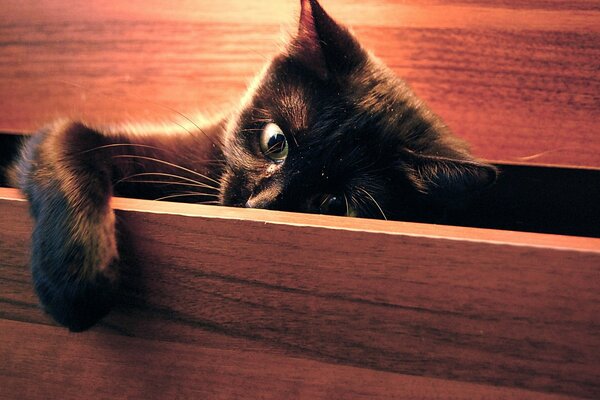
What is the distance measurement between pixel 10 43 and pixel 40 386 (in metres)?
0.85

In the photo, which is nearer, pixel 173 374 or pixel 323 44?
pixel 173 374

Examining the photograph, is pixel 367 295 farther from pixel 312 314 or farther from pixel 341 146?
pixel 341 146

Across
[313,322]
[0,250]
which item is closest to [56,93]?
[0,250]

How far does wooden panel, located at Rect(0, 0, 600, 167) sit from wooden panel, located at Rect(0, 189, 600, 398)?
20.2 inches

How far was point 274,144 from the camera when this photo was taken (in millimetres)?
766

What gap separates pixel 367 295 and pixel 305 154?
297 millimetres

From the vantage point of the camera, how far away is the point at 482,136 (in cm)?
95

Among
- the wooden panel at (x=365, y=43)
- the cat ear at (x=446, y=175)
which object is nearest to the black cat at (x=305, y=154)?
the cat ear at (x=446, y=175)

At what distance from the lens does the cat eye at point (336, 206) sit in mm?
725

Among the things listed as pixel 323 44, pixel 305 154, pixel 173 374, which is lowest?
pixel 173 374

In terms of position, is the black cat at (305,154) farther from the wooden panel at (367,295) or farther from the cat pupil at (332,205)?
the wooden panel at (367,295)

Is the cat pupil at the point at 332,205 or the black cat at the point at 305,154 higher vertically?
the black cat at the point at 305,154

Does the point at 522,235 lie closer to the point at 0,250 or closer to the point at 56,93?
the point at 0,250

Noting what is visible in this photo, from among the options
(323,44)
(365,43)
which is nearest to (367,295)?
(323,44)
